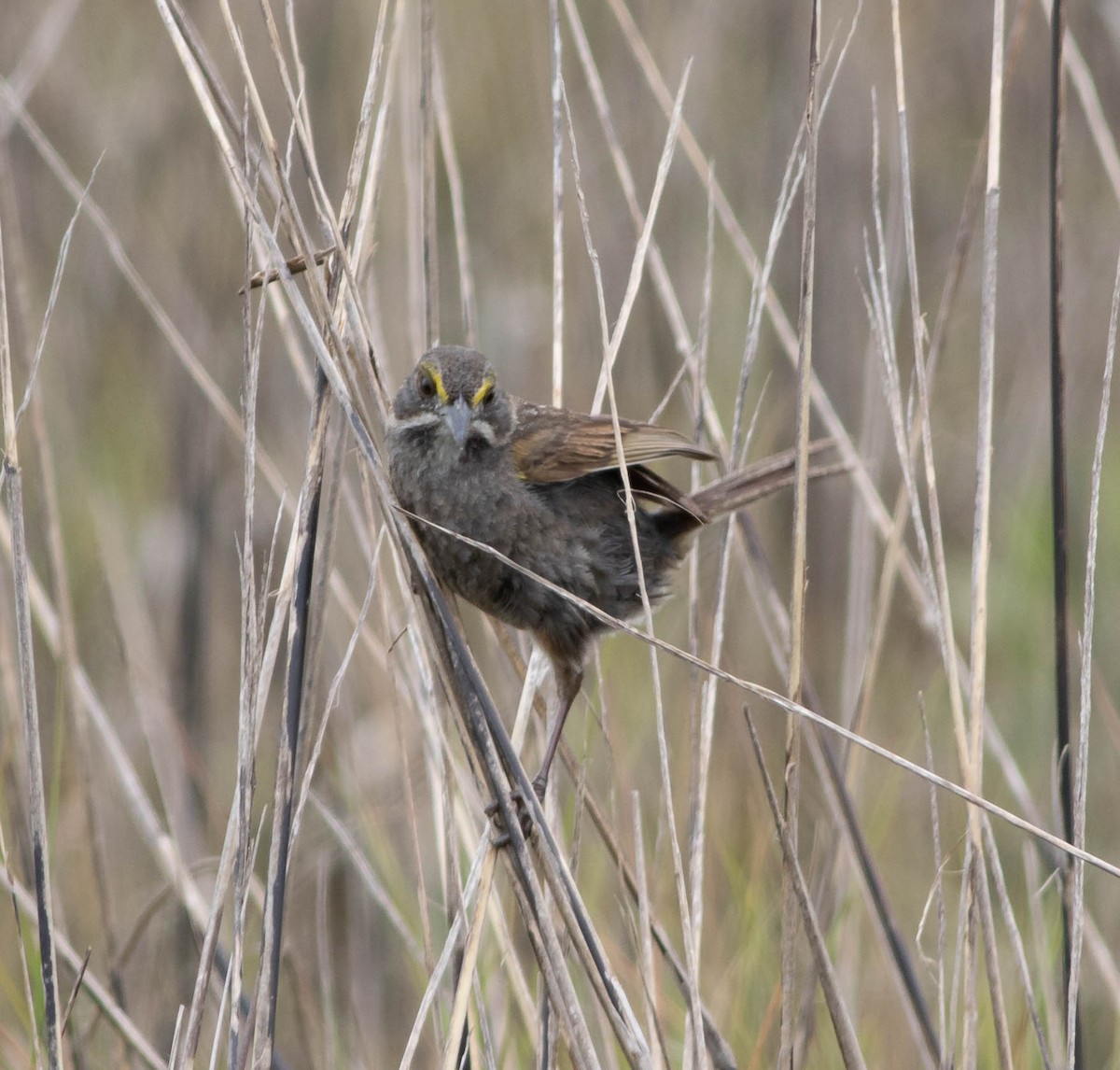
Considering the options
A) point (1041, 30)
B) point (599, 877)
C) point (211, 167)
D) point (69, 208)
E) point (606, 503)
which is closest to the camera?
point (606, 503)

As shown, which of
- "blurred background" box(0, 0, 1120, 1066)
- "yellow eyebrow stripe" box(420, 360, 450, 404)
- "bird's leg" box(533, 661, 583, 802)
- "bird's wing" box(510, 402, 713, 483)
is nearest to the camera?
"yellow eyebrow stripe" box(420, 360, 450, 404)

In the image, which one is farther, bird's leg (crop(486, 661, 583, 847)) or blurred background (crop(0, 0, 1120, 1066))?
blurred background (crop(0, 0, 1120, 1066))

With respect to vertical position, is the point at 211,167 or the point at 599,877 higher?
the point at 211,167

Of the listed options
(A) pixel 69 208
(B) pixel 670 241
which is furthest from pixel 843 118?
(A) pixel 69 208

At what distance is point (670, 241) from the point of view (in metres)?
4.80

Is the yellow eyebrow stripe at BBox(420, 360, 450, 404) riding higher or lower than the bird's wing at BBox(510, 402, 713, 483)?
higher

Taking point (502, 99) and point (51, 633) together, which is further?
point (502, 99)

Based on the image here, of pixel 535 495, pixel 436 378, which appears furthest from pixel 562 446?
pixel 436 378

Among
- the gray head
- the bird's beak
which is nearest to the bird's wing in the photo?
the gray head

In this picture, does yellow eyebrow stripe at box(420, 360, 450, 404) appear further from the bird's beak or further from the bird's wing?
the bird's wing

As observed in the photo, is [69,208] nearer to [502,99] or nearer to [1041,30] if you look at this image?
[502,99]

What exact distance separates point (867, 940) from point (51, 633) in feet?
6.98

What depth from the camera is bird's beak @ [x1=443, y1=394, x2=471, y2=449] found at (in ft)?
8.98

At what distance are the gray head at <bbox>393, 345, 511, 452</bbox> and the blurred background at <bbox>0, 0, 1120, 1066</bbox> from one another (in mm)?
693
